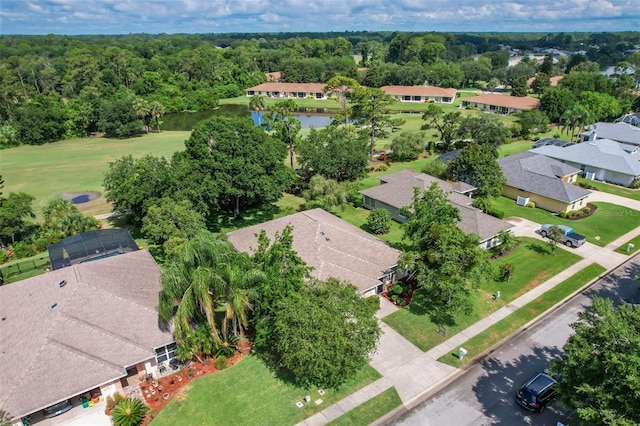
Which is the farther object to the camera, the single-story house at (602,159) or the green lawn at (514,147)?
the green lawn at (514,147)

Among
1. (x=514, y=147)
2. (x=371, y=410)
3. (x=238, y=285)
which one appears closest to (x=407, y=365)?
(x=371, y=410)

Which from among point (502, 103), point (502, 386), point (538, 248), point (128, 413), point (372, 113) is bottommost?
point (538, 248)

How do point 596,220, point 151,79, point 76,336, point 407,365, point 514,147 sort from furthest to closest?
point 151,79, point 514,147, point 596,220, point 407,365, point 76,336

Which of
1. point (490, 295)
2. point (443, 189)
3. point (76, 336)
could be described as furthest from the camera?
point (443, 189)

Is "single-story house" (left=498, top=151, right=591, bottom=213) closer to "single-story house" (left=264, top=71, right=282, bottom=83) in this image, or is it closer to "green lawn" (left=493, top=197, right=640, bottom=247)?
A: "green lawn" (left=493, top=197, right=640, bottom=247)

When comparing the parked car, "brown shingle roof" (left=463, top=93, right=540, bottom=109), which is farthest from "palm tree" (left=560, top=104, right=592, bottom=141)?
the parked car

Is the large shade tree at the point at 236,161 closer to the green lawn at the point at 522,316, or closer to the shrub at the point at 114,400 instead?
the shrub at the point at 114,400

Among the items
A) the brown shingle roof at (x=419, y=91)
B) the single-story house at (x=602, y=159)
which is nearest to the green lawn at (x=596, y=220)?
the single-story house at (x=602, y=159)

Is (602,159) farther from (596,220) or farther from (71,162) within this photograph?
(71,162)

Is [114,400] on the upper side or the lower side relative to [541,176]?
lower
